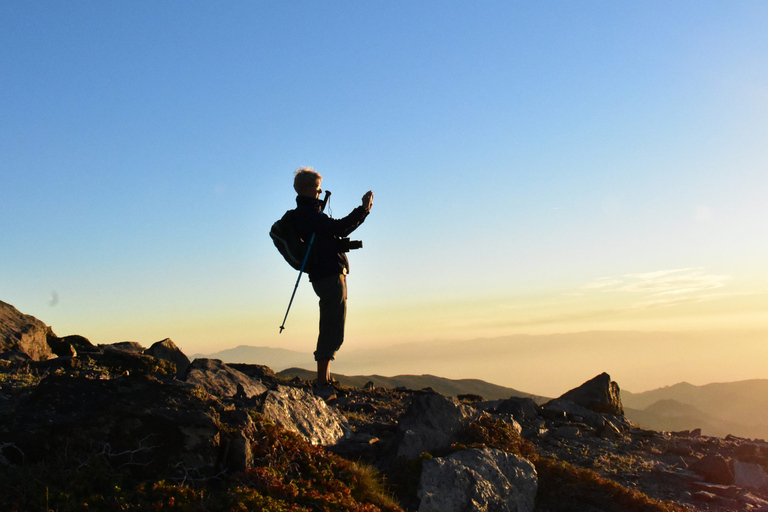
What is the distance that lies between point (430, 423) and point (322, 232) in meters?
4.24

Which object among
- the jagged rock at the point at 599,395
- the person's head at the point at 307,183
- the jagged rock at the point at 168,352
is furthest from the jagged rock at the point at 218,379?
the jagged rock at the point at 599,395

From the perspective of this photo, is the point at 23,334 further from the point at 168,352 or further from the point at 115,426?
the point at 115,426

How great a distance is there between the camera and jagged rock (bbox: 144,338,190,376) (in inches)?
468

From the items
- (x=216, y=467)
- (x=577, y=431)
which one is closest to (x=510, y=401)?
(x=577, y=431)

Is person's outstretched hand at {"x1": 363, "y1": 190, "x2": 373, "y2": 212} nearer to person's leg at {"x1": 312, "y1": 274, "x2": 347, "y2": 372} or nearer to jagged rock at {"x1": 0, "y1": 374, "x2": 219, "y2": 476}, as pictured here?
person's leg at {"x1": 312, "y1": 274, "x2": 347, "y2": 372}

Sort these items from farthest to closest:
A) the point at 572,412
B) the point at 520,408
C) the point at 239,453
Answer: the point at 572,412 < the point at 520,408 < the point at 239,453

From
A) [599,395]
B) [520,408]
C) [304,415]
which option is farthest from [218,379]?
[599,395]

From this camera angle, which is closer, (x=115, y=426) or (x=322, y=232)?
(x=115, y=426)

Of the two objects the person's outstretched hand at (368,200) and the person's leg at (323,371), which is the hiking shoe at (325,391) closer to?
the person's leg at (323,371)

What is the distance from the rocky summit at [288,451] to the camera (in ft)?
17.4

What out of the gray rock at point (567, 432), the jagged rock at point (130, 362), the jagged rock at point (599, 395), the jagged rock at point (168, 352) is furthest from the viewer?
the jagged rock at point (599, 395)

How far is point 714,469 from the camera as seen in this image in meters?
9.23

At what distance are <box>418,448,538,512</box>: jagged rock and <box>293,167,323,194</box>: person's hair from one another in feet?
19.3

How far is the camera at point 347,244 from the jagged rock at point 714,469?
6.76 metres
